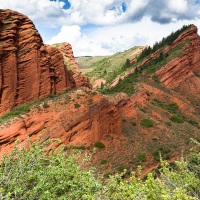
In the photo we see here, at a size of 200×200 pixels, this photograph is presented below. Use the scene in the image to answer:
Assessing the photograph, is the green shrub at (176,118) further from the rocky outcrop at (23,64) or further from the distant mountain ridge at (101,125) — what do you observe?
the rocky outcrop at (23,64)

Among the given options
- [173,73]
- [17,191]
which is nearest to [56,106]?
[17,191]

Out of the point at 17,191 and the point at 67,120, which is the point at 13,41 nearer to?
the point at 67,120

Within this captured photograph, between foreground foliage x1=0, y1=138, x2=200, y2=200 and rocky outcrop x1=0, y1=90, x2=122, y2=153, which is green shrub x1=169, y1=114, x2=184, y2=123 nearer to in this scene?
rocky outcrop x1=0, y1=90, x2=122, y2=153

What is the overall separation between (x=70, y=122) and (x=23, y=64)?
10915mm

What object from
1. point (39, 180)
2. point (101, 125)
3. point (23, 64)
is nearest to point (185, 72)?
point (101, 125)

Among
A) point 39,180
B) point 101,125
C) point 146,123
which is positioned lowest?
point 146,123

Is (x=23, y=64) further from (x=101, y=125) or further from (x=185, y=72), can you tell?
(x=185, y=72)

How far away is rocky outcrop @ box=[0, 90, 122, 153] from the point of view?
1217 inches

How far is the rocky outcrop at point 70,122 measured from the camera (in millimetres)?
30911

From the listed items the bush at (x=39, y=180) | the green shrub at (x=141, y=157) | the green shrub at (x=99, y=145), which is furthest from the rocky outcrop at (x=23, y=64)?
the bush at (x=39, y=180)

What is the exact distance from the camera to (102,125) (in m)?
38.5

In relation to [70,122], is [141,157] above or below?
below

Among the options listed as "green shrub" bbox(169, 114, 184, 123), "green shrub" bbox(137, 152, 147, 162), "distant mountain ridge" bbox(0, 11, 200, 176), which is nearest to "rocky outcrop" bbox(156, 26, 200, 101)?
"distant mountain ridge" bbox(0, 11, 200, 176)

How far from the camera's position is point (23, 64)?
3669 cm
